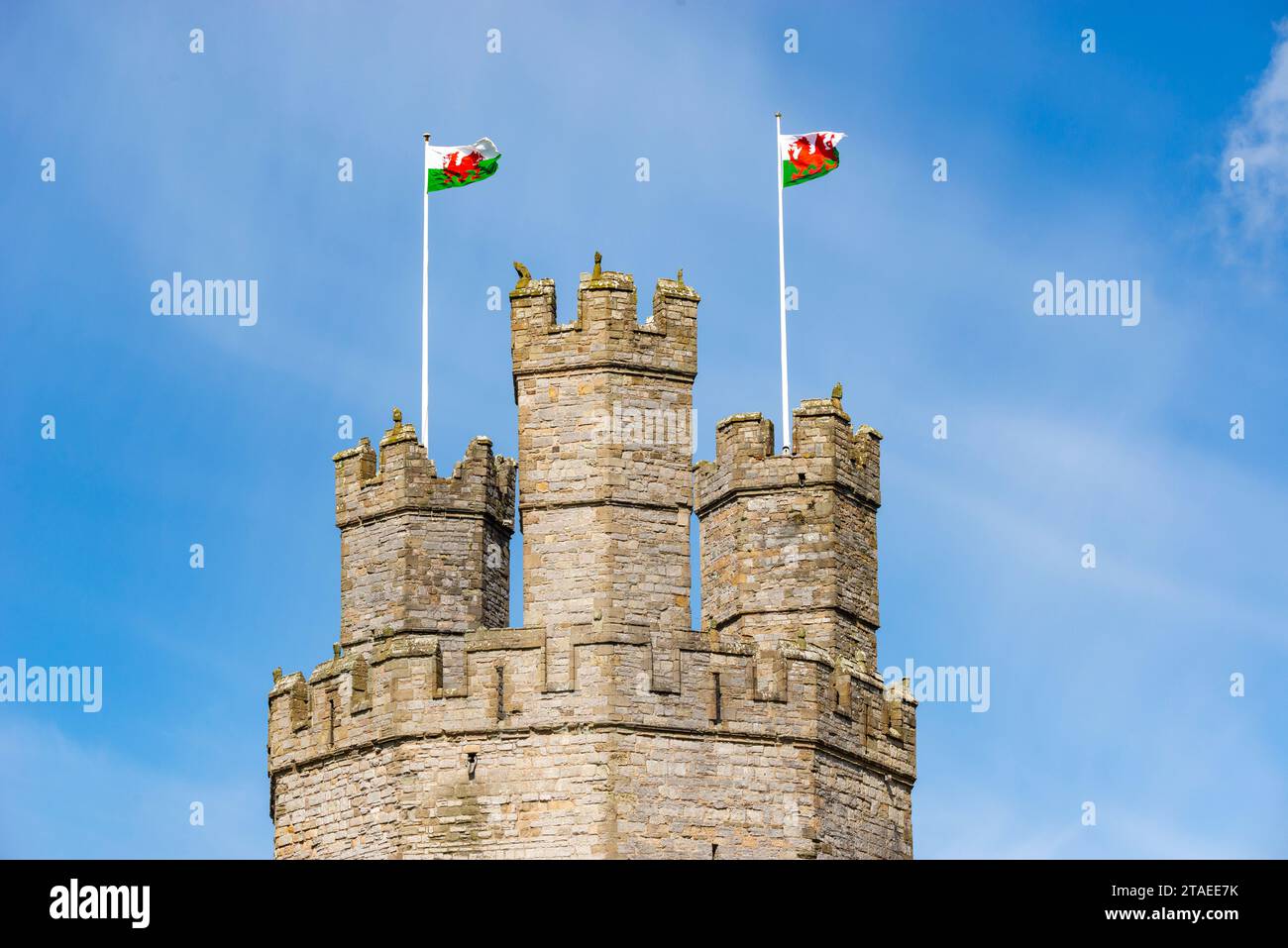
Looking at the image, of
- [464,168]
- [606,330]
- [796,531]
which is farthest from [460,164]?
[796,531]

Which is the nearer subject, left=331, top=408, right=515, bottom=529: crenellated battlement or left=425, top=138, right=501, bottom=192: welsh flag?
left=331, top=408, right=515, bottom=529: crenellated battlement

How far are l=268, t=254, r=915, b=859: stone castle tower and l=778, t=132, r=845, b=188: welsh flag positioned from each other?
4.44 metres

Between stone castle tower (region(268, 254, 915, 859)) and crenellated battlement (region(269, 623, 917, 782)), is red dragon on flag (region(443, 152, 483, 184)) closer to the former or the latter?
stone castle tower (region(268, 254, 915, 859))

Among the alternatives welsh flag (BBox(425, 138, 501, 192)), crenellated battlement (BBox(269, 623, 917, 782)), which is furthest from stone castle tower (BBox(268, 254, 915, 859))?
welsh flag (BBox(425, 138, 501, 192))

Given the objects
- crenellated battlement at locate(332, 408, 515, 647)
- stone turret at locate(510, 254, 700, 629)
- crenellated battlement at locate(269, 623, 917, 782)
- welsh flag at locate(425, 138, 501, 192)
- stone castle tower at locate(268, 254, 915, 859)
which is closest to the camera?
stone castle tower at locate(268, 254, 915, 859)

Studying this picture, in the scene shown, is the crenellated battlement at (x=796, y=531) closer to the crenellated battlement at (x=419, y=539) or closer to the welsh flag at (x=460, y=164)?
the crenellated battlement at (x=419, y=539)

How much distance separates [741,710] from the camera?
48656 mm

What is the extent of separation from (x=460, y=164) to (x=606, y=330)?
5.93 m

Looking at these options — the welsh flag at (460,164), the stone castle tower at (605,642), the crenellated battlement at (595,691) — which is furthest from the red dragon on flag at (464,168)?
the crenellated battlement at (595,691)

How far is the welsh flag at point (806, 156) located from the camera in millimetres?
54781

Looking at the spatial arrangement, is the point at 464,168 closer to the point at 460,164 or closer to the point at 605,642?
the point at 460,164

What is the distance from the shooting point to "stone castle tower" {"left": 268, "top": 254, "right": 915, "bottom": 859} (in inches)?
1881
